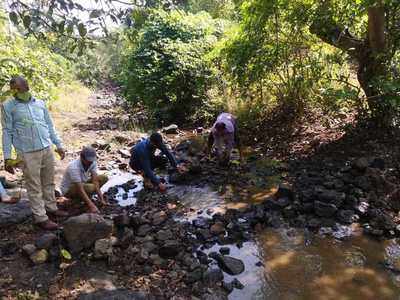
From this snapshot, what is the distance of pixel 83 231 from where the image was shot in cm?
483

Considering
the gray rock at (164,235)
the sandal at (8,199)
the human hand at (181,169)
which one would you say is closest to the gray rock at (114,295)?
the gray rock at (164,235)

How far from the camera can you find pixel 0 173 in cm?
783

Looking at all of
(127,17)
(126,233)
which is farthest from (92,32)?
(126,233)

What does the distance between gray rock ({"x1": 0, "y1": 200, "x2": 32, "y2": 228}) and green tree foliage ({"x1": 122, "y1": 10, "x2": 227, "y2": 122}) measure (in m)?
7.63

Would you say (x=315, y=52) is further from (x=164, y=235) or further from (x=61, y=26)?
(x=61, y=26)

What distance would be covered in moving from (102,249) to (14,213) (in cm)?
154

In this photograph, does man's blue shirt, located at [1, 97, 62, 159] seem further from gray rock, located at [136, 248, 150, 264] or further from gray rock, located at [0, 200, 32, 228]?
gray rock, located at [136, 248, 150, 264]

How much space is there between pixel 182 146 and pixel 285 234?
198 inches

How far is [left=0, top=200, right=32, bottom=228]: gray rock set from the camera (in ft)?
17.5

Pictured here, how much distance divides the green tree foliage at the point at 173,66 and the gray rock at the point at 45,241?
8150 millimetres

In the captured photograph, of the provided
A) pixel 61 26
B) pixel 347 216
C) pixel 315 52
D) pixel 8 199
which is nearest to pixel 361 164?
pixel 347 216

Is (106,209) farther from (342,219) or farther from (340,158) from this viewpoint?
(340,158)

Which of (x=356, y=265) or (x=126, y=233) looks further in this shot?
(x=126, y=233)

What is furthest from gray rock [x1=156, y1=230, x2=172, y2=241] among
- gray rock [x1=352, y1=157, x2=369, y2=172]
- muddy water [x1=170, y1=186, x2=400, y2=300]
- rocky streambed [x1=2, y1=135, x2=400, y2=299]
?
gray rock [x1=352, y1=157, x2=369, y2=172]
